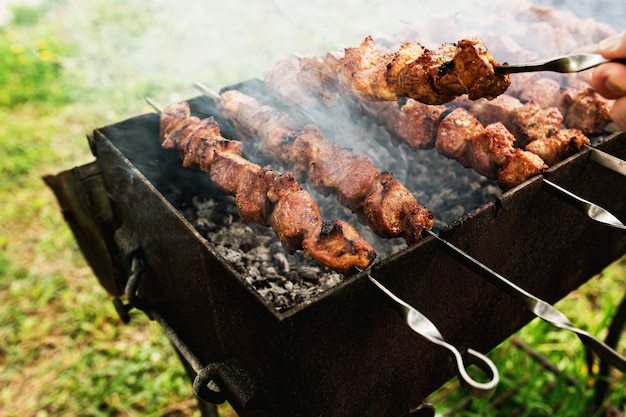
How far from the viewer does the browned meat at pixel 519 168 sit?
80.4 inches

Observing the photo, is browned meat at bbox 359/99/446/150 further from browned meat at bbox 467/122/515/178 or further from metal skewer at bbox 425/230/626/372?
metal skewer at bbox 425/230/626/372

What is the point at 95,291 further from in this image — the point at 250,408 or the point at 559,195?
the point at 559,195

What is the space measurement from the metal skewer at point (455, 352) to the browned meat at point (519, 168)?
88 centimetres

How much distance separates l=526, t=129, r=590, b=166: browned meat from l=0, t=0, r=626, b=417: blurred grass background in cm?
210

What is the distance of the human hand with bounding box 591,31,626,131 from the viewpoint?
4.88ft

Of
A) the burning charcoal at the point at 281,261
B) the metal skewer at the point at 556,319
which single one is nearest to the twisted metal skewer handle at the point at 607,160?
the metal skewer at the point at 556,319

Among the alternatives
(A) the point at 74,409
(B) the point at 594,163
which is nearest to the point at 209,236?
(B) the point at 594,163

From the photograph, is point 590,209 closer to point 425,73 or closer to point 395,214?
point 395,214

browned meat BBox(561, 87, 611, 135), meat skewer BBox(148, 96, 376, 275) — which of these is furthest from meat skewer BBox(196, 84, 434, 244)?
browned meat BBox(561, 87, 611, 135)

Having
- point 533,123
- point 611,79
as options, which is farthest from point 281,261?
point 611,79

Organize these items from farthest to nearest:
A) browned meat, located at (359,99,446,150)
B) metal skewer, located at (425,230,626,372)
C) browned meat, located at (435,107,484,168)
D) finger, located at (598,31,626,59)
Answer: browned meat, located at (359,99,446,150) < browned meat, located at (435,107,484,168) < finger, located at (598,31,626,59) < metal skewer, located at (425,230,626,372)

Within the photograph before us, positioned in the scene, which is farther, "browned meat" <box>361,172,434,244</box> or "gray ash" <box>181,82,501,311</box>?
"gray ash" <box>181,82,501,311</box>

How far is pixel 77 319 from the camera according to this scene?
4.36m

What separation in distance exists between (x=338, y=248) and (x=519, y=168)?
873 millimetres
